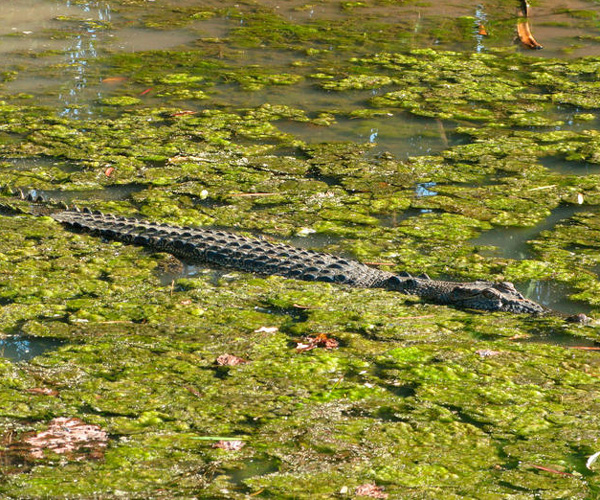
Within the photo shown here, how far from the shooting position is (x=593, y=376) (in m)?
3.99

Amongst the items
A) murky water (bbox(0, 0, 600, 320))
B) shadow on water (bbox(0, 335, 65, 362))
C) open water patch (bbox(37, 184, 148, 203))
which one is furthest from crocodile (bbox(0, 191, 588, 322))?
shadow on water (bbox(0, 335, 65, 362))

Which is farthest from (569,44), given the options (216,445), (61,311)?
(216,445)

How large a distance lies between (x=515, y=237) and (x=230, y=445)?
3.05 m

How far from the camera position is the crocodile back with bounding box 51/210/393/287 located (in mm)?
5062

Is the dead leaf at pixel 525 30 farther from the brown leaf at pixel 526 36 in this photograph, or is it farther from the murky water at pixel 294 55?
the murky water at pixel 294 55

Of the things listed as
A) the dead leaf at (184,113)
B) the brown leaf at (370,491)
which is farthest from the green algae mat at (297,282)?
the dead leaf at (184,113)

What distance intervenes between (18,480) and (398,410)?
1.56m

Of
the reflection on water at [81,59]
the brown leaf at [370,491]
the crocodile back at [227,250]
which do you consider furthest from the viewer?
the reflection on water at [81,59]

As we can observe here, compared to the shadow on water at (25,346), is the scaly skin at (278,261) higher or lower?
higher

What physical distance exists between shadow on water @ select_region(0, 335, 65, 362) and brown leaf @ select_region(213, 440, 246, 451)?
119 centimetres

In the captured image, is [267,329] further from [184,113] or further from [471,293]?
[184,113]

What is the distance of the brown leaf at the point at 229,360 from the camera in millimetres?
4035

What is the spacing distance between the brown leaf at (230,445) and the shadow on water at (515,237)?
270cm

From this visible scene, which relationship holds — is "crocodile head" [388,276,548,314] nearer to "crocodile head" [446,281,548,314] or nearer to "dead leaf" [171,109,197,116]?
"crocodile head" [446,281,548,314]
